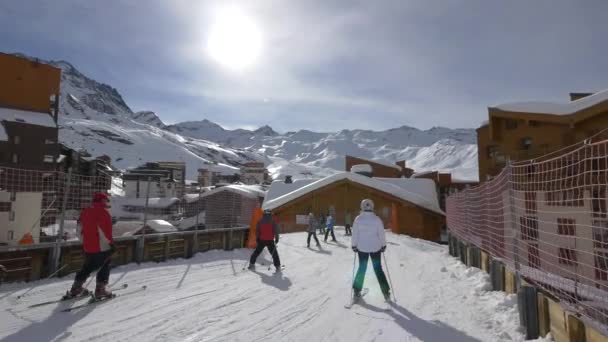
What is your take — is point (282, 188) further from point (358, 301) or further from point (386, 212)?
point (358, 301)

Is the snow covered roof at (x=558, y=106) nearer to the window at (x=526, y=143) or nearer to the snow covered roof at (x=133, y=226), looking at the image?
the window at (x=526, y=143)

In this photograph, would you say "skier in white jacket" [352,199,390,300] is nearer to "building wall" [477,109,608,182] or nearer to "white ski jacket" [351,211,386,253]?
"white ski jacket" [351,211,386,253]

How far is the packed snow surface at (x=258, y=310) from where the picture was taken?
16.9 ft

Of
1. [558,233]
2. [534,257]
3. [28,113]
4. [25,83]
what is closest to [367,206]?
[534,257]

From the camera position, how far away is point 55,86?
125 feet

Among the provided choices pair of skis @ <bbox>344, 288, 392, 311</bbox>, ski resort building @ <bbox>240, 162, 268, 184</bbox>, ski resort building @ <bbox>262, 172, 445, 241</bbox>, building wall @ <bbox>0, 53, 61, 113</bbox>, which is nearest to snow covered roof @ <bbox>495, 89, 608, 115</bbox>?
ski resort building @ <bbox>262, 172, 445, 241</bbox>

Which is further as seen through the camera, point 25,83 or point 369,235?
point 25,83

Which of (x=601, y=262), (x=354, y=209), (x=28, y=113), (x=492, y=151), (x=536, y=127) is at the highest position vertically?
(x=28, y=113)

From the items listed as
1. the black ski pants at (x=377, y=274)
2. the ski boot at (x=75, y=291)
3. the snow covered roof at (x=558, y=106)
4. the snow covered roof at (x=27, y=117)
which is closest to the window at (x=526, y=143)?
the snow covered roof at (x=558, y=106)

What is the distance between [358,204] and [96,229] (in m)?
29.3

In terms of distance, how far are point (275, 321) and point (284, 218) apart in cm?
3081

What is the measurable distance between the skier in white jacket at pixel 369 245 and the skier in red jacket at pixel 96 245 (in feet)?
14.1

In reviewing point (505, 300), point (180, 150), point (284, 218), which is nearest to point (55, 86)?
point (284, 218)

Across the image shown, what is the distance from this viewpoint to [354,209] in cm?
3466
